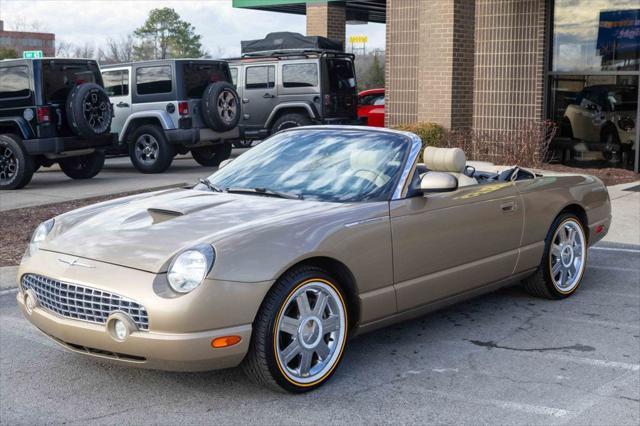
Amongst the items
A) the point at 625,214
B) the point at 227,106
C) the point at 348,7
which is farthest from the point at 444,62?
the point at 348,7

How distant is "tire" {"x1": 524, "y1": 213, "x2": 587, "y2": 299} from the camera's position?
260 inches

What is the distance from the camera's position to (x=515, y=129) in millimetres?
15750

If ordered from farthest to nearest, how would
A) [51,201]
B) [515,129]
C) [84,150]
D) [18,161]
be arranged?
[515,129]
[84,150]
[18,161]
[51,201]

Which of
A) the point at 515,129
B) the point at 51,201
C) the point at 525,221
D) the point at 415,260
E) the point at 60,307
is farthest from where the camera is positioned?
the point at 515,129

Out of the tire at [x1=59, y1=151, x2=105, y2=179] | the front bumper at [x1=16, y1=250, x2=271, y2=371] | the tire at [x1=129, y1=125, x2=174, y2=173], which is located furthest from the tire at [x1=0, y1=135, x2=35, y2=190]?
the front bumper at [x1=16, y1=250, x2=271, y2=371]

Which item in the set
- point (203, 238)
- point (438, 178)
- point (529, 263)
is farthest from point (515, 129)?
point (203, 238)

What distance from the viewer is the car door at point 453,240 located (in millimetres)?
5191

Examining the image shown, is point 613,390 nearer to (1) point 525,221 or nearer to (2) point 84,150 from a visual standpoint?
(1) point 525,221

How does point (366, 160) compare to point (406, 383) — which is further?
point (366, 160)

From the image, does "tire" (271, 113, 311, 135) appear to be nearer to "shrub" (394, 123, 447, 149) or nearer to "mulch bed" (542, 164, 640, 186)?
"shrub" (394, 123, 447, 149)

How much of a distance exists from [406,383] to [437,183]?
1271mm

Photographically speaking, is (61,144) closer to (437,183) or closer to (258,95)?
(258,95)

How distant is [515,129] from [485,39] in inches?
73.7

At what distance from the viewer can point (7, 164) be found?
13.5 m
